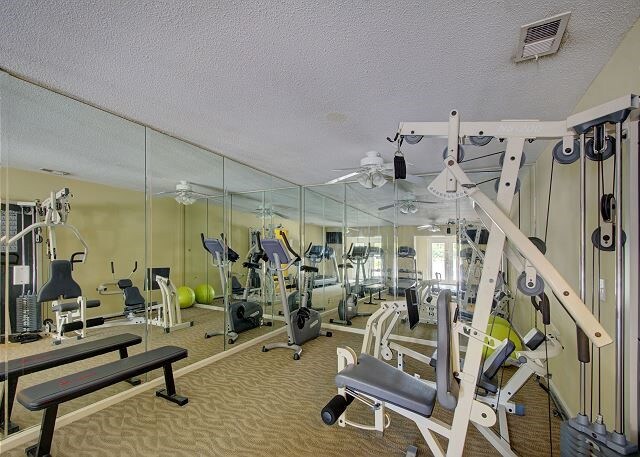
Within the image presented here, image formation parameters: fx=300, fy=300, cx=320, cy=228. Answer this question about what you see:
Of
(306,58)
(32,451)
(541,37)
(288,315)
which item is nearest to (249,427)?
(32,451)

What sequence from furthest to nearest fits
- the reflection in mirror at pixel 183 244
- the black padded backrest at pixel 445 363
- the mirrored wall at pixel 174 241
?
the reflection in mirror at pixel 183 244
the mirrored wall at pixel 174 241
the black padded backrest at pixel 445 363

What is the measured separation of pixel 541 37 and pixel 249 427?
3009 millimetres

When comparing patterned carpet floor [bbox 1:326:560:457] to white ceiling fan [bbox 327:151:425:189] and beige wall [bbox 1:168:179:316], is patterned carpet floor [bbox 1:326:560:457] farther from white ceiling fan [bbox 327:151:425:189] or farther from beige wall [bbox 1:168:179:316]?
white ceiling fan [bbox 327:151:425:189]

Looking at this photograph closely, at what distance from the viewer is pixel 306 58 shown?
5.76 ft

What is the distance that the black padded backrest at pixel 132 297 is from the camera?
10.4 feet

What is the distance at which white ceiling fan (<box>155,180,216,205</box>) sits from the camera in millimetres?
4009

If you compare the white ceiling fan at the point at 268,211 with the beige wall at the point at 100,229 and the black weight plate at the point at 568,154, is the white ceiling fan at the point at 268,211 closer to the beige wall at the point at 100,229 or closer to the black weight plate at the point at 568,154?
the beige wall at the point at 100,229

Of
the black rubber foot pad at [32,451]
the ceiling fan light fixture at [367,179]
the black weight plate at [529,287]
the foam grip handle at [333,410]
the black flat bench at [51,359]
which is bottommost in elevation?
the black rubber foot pad at [32,451]

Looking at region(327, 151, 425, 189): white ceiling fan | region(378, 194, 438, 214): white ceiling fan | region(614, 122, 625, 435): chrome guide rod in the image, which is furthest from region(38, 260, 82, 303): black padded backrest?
region(378, 194, 438, 214): white ceiling fan

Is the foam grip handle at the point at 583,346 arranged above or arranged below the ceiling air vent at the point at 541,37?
below

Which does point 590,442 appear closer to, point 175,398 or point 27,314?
point 175,398

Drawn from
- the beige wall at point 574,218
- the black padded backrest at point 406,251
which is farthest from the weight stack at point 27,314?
the black padded backrest at point 406,251

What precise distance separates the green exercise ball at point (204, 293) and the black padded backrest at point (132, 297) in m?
1.61

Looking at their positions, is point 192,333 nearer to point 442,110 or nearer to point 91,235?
point 91,235
